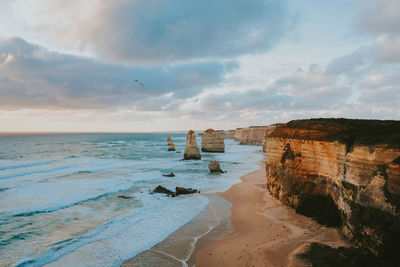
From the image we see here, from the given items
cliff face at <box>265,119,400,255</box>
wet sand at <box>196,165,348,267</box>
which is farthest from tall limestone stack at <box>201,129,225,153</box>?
wet sand at <box>196,165,348,267</box>

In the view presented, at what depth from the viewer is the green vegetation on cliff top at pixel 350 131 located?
7945 millimetres

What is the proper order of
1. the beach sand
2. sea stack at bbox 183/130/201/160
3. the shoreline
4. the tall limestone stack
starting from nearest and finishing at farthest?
the beach sand → the shoreline → sea stack at bbox 183/130/201/160 → the tall limestone stack

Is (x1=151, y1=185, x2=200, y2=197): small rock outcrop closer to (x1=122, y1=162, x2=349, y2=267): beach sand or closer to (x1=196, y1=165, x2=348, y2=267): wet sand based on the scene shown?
(x1=122, y1=162, x2=349, y2=267): beach sand

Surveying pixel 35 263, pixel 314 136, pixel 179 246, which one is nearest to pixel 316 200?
pixel 314 136

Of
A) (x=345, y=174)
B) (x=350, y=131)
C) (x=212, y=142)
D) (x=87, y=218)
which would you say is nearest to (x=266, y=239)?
(x=345, y=174)

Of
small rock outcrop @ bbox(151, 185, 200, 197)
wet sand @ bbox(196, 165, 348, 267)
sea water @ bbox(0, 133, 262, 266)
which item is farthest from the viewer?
small rock outcrop @ bbox(151, 185, 200, 197)

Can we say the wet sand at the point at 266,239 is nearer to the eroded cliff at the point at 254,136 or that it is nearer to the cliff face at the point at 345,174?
the cliff face at the point at 345,174

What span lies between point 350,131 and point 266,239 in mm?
5572

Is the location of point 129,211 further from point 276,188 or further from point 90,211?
point 276,188

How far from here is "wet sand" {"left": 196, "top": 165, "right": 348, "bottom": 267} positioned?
7930 millimetres

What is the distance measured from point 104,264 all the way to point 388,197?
30.2ft

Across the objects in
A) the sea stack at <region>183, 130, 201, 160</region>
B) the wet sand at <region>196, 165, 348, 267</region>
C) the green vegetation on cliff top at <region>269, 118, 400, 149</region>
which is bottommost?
the wet sand at <region>196, 165, 348, 267</region>

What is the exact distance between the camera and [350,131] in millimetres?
9797

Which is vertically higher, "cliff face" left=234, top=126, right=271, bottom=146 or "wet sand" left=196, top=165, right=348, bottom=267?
"cliff face" left=234, top=126, right=271, bottom=146
